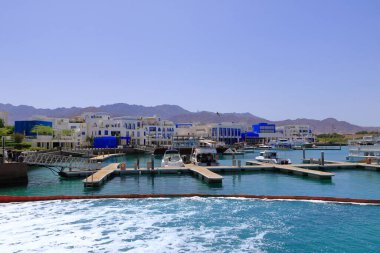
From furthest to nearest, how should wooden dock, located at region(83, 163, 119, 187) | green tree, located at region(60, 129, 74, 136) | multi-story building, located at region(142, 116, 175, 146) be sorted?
multi-story building, located at region(142, 116, 175, 146) → green tree, located at region(60, 129, 74, 136) → wooden dock, located at region(83, 163, 119, 187)

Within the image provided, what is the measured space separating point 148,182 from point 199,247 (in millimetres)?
21557

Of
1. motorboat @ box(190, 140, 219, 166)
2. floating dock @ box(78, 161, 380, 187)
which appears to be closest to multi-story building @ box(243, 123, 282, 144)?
motorboat @ box(190, 140, 219, 166)

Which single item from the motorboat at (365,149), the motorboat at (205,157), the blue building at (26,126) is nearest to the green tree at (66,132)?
the blue building at (26,126)

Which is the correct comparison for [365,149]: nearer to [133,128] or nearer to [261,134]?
[133,128]

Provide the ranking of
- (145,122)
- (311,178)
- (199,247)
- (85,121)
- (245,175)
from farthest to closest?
(145,122), (85,121), (245,175), (311,178), (199,247)

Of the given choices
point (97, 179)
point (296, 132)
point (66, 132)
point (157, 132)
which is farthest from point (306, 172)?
point (296, 132)

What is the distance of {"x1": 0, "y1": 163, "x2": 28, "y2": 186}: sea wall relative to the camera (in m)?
34.4

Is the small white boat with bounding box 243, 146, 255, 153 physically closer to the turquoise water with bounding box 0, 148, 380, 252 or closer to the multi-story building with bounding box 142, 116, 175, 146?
the multi-story building with bounding box 142, 116, 175, 146

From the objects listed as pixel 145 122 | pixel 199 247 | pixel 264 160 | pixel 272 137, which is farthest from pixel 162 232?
pixel 272 137

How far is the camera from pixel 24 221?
20047mm

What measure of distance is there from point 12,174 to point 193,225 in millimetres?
23785

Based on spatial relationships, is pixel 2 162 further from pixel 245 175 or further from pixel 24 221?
pixel 245 175

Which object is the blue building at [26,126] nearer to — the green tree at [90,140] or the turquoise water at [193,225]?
the green tree at [90,140]

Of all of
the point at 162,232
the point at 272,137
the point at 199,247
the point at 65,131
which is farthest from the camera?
the point at 272,137
